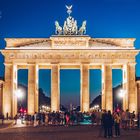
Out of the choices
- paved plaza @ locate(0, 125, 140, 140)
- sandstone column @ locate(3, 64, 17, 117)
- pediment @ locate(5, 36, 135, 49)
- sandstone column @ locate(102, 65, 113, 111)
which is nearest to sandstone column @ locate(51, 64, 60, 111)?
pediment @ locate(5, 36, 135, 49)

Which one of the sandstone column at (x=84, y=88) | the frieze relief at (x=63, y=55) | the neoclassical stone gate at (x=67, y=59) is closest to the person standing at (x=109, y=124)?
the sandstone column at (x=84, y=88)

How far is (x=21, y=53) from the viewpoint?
91000 mm

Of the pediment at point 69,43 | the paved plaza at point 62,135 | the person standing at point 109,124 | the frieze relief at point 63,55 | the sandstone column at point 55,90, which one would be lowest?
the paved plaza at point 62,135

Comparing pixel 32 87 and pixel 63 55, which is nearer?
pixel 63 55

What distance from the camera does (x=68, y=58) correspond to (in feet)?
299

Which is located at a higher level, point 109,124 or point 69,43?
point 69,43

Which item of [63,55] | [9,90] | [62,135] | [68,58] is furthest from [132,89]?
[62,135]

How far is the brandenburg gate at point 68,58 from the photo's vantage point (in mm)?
90812

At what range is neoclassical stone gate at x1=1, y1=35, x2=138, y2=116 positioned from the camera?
90812mm

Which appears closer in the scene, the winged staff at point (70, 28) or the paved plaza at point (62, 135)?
the paved plaza at point (62, 135)

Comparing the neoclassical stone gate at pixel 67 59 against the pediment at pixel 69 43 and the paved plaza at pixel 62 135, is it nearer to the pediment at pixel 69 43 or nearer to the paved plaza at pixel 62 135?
the pediment at pixel 69 43

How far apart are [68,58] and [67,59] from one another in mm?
257

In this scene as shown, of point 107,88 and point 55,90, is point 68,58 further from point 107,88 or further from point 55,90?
point 107,88

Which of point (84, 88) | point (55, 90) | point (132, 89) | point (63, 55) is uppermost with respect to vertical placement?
point (63, 55)
